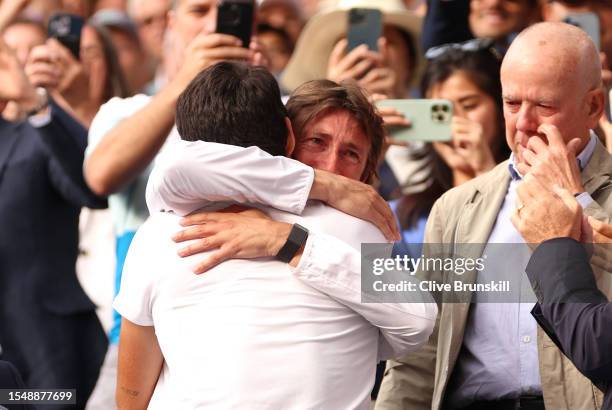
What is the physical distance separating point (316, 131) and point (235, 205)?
0.40m

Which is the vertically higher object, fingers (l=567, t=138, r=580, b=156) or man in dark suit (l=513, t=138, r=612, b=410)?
fingers (l=567, t=138, r=580, b=156)

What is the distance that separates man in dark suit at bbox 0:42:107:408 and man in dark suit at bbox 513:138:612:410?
2249 mm

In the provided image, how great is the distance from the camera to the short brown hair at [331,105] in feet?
11.6

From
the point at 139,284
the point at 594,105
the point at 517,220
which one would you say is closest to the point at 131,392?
the point at 139,284

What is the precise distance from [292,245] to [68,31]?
2.91m

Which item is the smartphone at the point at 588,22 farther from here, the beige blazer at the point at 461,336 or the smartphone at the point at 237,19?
the smartphone at the point at 237,19

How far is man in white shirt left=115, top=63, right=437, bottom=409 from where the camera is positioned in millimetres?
3039

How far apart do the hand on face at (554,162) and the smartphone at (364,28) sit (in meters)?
1.63

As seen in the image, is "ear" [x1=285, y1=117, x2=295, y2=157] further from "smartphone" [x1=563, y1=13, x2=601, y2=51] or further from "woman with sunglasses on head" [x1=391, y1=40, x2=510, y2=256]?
"smartphone" [x1=563, y1=13, x2=601, y2=51]

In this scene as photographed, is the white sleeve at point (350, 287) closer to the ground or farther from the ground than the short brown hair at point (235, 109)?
closer to the ground

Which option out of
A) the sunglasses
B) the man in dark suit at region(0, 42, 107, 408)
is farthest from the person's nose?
the sunglasses

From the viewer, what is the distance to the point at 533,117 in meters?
3.66

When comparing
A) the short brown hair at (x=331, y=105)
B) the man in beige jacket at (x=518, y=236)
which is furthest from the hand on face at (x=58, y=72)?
the man in beige jacket at (x=518, y=236)

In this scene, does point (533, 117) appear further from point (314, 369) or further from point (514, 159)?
point (314, 369)
